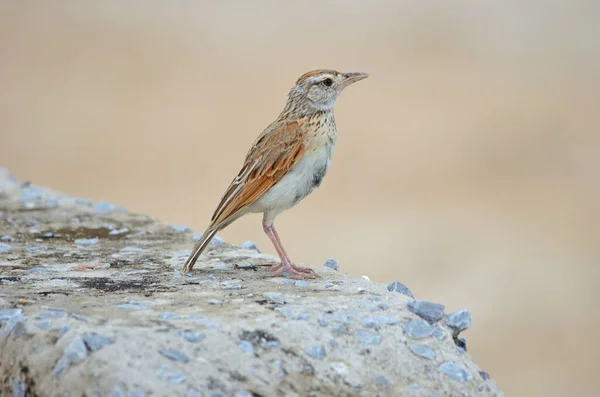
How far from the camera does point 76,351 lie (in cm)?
372

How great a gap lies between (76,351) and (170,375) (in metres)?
0.41

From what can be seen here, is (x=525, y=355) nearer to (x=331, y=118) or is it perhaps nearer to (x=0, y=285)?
(x=331, y=118)

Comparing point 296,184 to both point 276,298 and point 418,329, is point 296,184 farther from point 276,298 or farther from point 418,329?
point 418,329

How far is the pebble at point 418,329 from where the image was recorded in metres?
4.23

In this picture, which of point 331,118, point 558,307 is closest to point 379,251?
point 558,307

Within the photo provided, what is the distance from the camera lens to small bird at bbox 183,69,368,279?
5.47 m

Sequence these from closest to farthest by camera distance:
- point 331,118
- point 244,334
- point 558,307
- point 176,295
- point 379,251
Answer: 1. point 244,334
2. point 176,295
3. point 331,118
4. point 558,307
5. point 379,251

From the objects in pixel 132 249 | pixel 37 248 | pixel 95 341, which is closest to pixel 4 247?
pixel 37 248

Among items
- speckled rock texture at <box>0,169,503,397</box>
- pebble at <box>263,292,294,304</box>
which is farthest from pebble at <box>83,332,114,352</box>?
pebble at <box>263,292,294,304</box>

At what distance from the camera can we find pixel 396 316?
14.3 ft

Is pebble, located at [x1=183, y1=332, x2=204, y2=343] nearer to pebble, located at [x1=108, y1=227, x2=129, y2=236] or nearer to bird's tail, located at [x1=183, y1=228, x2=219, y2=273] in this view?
bird's tail, located at [x1=183, y1=228, x2=219, y2=273]

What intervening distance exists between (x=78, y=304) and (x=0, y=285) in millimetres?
728

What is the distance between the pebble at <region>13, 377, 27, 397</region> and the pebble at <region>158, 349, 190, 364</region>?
0.61 m

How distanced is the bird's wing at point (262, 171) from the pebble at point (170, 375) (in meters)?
1.83
